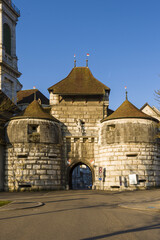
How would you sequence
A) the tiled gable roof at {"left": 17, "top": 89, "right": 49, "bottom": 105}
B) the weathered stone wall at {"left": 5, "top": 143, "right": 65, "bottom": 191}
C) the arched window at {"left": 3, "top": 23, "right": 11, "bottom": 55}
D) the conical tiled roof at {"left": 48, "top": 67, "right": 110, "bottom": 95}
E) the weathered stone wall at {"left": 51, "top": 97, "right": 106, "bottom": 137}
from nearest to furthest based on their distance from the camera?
the weathered stone wall at {"left": 5, "top": 143, "right": 65, "bottom": 191}, the weathered stone wall at {"left": 51, "top": 97, "right": 106, "bottom": 137}, the conical tiled roof at {"left": 48, "top": 67, "right": 110, "bottom": 95}, the arched window at {"left": 3, "top": 23, "right": 11, "bottom": 55}, the tiled gable roof at {"left": 17, "top": 89, "right": 49, "bottom": 105}

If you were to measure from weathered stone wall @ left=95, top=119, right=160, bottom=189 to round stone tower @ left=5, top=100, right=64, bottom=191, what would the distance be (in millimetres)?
5009

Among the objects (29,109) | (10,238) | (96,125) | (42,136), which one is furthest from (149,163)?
(10,238)

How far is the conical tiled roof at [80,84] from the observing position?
3544 cm

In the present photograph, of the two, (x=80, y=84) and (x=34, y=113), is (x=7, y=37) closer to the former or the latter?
(x=80, y=84)

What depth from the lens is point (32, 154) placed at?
2997 cm

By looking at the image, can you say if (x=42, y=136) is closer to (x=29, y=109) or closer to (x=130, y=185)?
(x=29, y=109)

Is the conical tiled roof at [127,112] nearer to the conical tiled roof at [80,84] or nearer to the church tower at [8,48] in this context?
the conical tiled roof at [80,84]

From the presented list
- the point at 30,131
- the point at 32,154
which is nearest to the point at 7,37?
the point at 30,131

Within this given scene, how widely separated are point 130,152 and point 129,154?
0.21 meters

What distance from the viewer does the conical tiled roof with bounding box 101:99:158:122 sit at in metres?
31.3

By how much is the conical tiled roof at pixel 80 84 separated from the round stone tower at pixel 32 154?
518 cm

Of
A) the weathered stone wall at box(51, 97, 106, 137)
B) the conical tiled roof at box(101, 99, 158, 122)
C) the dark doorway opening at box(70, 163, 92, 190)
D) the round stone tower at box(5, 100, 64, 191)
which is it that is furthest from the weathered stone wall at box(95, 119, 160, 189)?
the dark doorway opening at box(70, 163, 92, 190)

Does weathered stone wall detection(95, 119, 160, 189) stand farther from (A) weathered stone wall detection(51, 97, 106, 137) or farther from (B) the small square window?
(B) the small square window

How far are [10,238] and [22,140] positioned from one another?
74.4 feet
